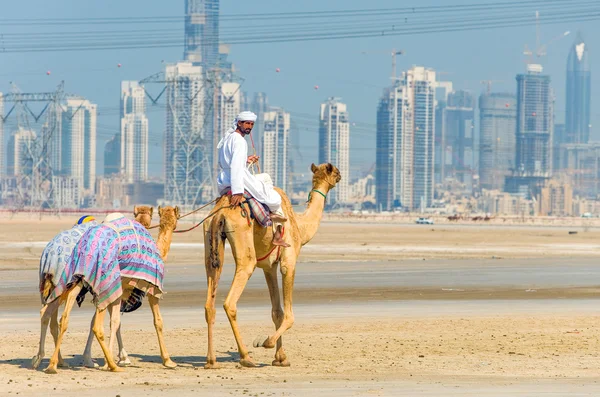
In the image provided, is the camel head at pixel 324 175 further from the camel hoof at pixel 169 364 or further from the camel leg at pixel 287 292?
the camel hoof at pixel 169 364

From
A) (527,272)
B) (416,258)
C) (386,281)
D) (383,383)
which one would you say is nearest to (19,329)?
(383,383)

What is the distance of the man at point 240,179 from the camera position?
15898mm

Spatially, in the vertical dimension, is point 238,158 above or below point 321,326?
above

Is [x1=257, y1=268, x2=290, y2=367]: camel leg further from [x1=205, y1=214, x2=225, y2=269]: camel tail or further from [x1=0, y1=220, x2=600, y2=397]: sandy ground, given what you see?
[x1=205, y1=214, x2=225, y2=269]: camel tail

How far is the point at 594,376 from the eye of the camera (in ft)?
50.1

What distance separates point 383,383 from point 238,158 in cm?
354

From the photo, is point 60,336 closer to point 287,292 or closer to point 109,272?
point 109,272

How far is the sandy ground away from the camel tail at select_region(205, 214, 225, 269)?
1420 mm

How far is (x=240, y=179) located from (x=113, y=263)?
1962 millimetres

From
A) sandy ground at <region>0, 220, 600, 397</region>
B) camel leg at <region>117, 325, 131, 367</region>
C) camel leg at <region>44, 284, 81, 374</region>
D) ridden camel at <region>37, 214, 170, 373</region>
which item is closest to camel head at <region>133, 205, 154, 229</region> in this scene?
ridden camel at <region>37, 214, 170, 373</region>

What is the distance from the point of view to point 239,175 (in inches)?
626

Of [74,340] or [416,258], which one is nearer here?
[74,340]

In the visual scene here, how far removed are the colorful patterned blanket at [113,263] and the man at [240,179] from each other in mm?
1298

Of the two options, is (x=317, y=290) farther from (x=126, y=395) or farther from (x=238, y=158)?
(x=126, y=395)
